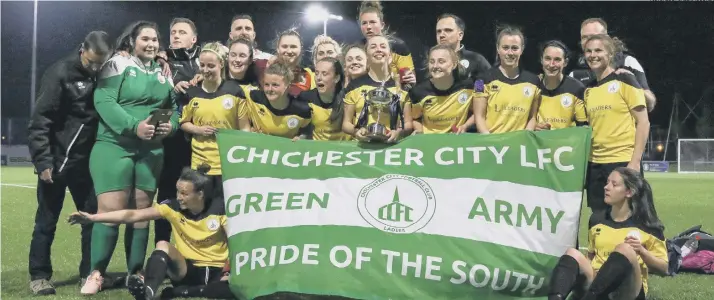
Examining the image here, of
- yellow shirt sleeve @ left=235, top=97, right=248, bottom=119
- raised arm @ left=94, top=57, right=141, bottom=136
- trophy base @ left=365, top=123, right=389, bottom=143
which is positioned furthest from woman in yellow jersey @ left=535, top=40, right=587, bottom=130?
raised arm @ left=94, top=57, right=141, bottom=136

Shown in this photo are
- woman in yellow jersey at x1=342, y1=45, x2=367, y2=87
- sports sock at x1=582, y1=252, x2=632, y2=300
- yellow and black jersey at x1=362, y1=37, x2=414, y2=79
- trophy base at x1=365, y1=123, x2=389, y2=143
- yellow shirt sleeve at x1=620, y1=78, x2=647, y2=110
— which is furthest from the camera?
yellow and black jersey at x1=362, y1=37, x2=414, y2=79

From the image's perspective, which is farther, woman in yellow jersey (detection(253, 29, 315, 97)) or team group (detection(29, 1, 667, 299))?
woman in yellow jersey (detection(253, 29, 315, 97))

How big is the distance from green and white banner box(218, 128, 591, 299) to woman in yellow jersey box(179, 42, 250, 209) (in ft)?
2.12

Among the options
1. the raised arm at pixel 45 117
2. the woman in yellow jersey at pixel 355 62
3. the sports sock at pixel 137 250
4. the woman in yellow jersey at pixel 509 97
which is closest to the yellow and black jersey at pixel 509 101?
the woman in yellow jersey at pixel 509 97

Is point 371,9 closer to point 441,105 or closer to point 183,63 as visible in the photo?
point 441,105

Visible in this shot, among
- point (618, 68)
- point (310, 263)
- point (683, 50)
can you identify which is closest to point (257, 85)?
point (310, 263)

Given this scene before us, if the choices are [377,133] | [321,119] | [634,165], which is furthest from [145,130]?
[634,165]

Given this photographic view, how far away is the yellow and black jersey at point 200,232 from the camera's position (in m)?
5.24

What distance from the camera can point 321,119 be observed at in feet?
19.0

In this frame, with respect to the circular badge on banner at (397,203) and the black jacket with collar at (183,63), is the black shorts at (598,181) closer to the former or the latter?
the circular badge on banner at (397,203)

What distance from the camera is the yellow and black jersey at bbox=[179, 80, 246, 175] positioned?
18.3ft

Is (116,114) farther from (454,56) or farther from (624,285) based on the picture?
(624,285)

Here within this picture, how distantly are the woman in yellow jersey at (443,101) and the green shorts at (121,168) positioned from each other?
1947mm

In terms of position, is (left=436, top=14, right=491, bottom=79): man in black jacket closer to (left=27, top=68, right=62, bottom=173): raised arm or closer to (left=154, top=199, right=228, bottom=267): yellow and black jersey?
(left=154, top=199, right=228, bottom=267): yellow and black jersey
